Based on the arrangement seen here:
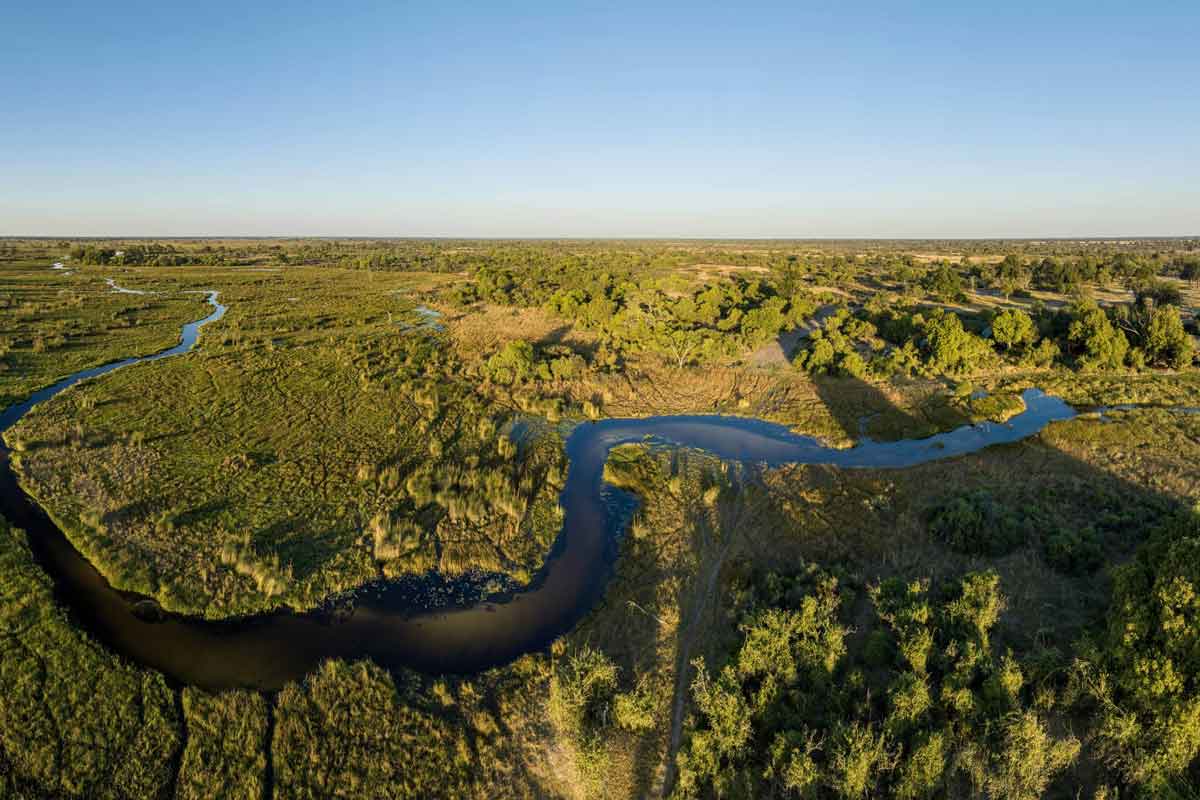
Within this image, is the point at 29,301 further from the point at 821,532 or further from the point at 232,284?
the point at 821,532

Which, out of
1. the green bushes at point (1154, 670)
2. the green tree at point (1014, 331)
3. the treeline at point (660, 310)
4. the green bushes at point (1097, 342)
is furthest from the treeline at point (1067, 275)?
the green bushes at point (1154, 670)

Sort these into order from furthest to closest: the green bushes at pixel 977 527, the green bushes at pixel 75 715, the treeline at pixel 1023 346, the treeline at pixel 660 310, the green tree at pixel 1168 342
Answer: the treeline at pixel 660 310, the treeline at pixel 1023 346, the green tree at pixel 1168 342, the green bushes at pixel 977 527, the green bushes at pixel 75 715

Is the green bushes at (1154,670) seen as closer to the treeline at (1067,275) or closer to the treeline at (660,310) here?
the treeline at (660,310)

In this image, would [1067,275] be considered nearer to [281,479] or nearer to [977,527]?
[977,527]

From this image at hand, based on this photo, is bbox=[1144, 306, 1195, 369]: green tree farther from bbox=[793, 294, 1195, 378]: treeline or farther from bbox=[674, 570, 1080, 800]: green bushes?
bbox=[674, 570, 1080, 800]: green bushes

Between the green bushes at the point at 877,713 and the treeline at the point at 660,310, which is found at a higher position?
the treeline at the point at 660,310

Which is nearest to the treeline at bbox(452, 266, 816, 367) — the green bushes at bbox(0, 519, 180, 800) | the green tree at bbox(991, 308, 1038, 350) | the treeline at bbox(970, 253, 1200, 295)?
the green tree at bbox(991, 308, 1038, 350)

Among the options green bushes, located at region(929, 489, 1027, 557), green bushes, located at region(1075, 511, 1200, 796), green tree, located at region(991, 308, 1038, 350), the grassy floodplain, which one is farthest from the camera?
green tree, located at region(991, 308, 1038, 350)

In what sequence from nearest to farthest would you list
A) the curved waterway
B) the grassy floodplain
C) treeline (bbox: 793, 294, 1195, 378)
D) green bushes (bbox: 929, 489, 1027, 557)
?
the grassy floodplain → the curved waterway → green bushes (bbox: 929, 489, 1027, 557) → treeline (bbox: 793, 294, 1195, 378)

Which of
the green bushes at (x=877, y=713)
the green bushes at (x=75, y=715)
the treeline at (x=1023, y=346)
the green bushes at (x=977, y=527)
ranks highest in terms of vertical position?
the treeline at (x=1023, y=346)

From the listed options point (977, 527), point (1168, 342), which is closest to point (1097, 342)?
point (1168, 342)
